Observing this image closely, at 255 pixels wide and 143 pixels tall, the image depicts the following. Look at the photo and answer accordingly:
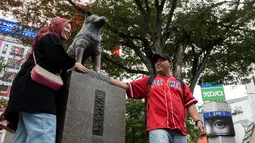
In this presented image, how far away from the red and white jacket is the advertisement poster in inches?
1333

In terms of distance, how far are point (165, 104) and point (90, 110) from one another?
1.05 m

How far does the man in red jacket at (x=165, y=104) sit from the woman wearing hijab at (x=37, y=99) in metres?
1.10

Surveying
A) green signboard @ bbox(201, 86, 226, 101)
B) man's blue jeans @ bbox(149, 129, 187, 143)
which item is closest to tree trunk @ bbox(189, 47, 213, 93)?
man's blue jeans @ bbox(149, 129, 187, 143)

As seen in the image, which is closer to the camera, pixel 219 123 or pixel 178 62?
pixel 178 62

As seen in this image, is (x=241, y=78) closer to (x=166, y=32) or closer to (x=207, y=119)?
(x=166, y=32)

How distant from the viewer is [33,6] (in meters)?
8.57

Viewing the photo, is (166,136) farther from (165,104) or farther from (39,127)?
(39,127)

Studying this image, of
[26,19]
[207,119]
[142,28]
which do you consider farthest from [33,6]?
[207,119]

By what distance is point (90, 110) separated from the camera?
10.7 feet

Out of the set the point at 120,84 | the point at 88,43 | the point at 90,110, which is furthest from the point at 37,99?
the point at 88,43

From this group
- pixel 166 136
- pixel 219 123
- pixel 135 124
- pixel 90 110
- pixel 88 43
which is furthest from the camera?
pixel 219 123

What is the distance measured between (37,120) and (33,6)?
7.44 m

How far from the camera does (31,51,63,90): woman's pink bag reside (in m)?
2.24

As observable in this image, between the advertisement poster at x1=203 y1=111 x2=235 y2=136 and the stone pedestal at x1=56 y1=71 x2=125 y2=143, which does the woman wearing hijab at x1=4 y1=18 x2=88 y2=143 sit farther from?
the advertisement poster at x1=203 y1=111 x2=235 y2=136
